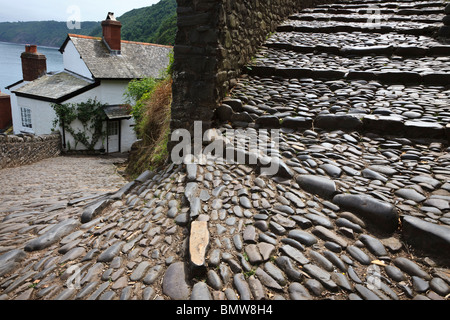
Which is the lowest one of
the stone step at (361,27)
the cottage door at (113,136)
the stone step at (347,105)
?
the cottage door at (113,136)

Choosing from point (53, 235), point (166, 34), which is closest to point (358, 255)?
point (53, 235)

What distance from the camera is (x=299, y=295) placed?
177 centimetres

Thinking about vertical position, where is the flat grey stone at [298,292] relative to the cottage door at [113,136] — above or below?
above

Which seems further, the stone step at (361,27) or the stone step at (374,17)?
the stone step at (374,17)

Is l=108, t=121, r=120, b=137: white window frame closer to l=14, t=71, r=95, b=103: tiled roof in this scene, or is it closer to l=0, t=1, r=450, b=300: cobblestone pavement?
l=14, t=71, r=95, b=103: tiled roof

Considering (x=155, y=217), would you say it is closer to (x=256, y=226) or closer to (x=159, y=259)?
(x=159, y=259)

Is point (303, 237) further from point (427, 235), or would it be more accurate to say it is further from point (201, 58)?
point (201, 58)

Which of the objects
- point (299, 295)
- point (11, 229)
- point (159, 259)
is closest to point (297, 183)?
point (299, 295)

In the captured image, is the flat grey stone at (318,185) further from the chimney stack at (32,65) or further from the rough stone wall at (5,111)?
the rough stone wall at (5,111)

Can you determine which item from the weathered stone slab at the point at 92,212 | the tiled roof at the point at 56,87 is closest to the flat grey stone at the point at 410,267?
the weathered stone slab at the point at 92,212

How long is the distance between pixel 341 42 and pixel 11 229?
7.46 meters

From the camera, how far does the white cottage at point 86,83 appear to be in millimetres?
16266

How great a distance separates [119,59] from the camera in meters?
18.0
